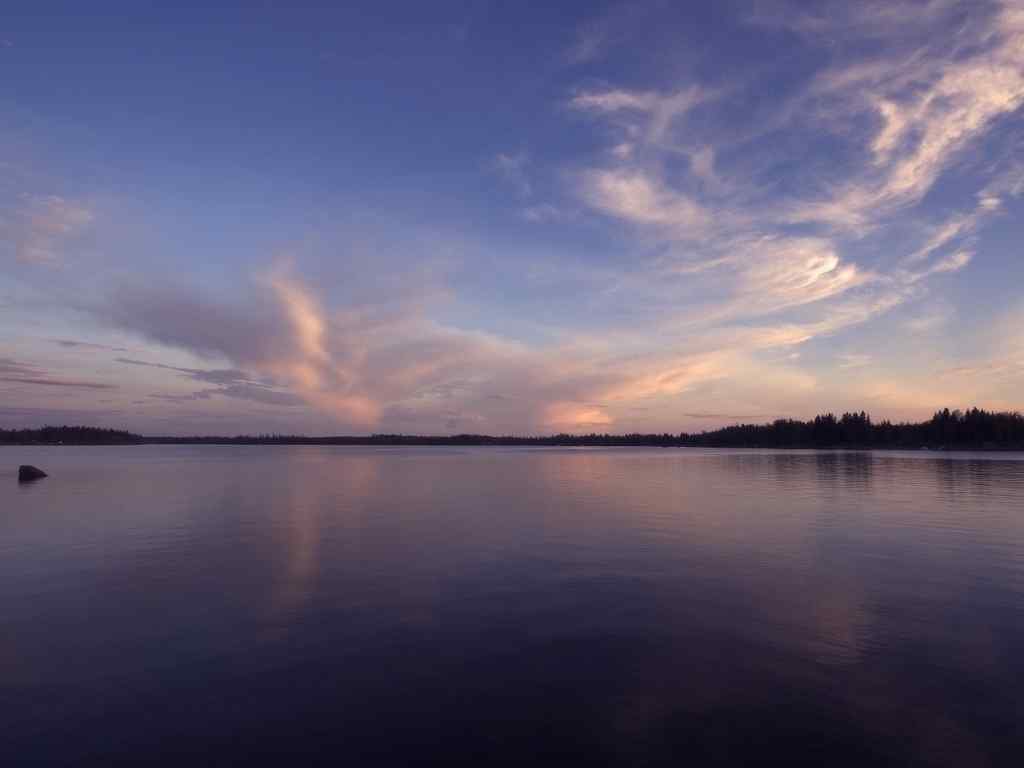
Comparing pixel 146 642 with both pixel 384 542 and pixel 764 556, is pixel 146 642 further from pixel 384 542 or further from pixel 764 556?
pixel 764 556

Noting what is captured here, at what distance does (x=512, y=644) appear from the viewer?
14.8 meters

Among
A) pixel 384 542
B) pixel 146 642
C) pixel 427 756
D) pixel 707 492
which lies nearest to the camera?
pixel 427 756

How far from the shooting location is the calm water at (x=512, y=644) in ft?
33.8

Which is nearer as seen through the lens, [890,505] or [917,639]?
[917,639]

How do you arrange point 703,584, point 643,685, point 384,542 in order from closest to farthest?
point 643,685 → point 703,584 → point 384,542

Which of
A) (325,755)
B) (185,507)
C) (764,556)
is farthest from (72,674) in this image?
(185,507)

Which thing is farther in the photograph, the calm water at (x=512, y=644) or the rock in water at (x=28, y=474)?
the rock in water at (x=28, y=474)

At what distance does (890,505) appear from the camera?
141 feet

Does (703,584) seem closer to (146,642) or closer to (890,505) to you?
(146,642)

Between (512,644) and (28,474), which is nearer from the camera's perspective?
(512,644)

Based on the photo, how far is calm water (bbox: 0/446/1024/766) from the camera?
10.3 meters

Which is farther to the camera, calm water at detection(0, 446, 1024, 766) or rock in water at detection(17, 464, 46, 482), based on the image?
rock in water at detection(17, 464, 46, 482)

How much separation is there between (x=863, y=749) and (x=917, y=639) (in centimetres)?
730

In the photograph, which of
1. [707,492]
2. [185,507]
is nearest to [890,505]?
[707,492]
